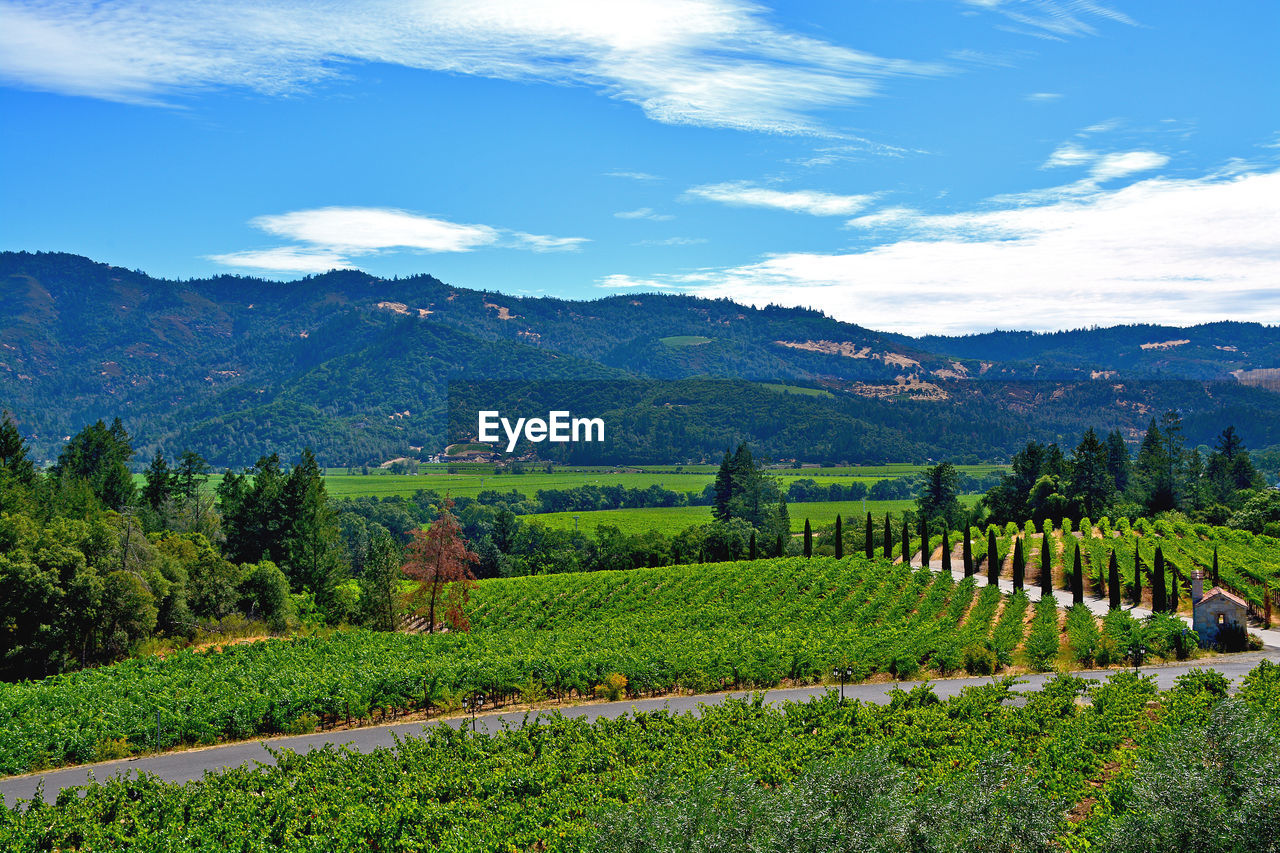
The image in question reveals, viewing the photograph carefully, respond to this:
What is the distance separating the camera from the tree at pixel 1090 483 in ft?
229

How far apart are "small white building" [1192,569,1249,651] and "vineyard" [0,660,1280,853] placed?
10923 millimetres

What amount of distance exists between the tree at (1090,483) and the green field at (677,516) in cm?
3290

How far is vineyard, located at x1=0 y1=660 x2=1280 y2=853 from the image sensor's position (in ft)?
38.7

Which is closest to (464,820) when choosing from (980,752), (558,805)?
(558,805)

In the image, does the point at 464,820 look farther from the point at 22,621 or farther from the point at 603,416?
the point at 603,416

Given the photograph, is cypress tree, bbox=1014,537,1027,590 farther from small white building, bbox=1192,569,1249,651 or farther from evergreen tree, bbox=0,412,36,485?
evergreen tree, bbox=0,412,36,485

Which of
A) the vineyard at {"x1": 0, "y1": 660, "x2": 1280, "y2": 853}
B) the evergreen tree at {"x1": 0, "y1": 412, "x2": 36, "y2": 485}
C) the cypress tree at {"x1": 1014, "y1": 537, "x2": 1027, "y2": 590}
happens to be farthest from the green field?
the vineyard at {"x1": 0, "y1": 660, "x2": 1280, "y2": 853}

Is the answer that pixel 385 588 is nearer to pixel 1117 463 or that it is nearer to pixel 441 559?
pixel 441 559

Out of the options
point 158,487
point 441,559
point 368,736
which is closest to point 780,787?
point 368,736

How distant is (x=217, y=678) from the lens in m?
27.3

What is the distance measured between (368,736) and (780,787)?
1252cm

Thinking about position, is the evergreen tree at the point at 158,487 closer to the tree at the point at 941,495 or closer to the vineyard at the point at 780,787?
the vineyard at the point at 780,787

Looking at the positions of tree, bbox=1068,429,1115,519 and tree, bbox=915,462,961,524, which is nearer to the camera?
tree, bbox=1068,429,1115,519

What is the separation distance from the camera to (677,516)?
405ft
